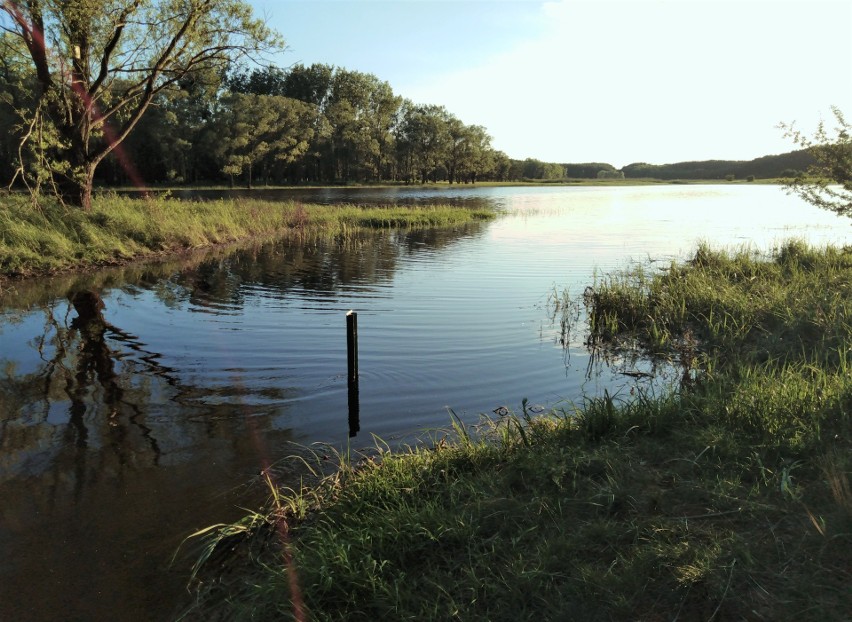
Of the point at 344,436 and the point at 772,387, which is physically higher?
the point at 772,387

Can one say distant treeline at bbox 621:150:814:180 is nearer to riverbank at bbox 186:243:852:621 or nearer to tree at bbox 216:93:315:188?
tree at bbox 216:93:315:188

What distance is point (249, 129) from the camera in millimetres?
70562

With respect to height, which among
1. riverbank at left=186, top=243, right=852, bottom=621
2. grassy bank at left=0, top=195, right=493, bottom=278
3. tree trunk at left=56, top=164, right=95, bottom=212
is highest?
tree trunk at left=56, top=164, right=95, bottom=212

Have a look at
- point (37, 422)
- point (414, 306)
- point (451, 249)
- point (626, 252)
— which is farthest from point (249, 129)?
point (37, 422)

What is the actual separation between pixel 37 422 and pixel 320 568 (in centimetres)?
488

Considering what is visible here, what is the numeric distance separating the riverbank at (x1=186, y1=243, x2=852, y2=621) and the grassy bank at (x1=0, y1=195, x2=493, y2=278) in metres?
13.9

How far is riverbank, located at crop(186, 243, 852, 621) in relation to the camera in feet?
9.15

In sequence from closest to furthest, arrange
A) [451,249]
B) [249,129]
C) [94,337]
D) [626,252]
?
[94,337] → [626,252] → [451,249] → [249,129]

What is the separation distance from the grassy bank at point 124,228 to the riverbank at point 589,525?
13.9 meters

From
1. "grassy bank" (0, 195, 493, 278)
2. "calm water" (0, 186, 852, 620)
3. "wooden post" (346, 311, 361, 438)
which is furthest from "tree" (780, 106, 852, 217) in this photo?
"grassy bank" (0, 195, 493, 278)

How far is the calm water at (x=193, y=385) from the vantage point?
4.17 meters

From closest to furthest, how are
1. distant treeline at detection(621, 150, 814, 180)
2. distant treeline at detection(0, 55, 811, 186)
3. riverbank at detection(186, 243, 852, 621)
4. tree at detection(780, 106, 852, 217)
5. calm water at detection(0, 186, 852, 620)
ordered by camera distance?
1. riverbank at detection(186, 243, 852, 621)
2. calm water at detection(0, 186, 852, 620)
3. tree at detection(780, 106, 852, 217)
4. distant treeline at detection(0, 55, 811, 186)
5. distant treeline at detection(621, 150, 814, 180)

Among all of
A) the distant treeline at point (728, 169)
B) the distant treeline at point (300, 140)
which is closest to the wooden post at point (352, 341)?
the distant treeline at point (300, 140)

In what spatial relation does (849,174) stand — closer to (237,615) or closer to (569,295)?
(569,295)
